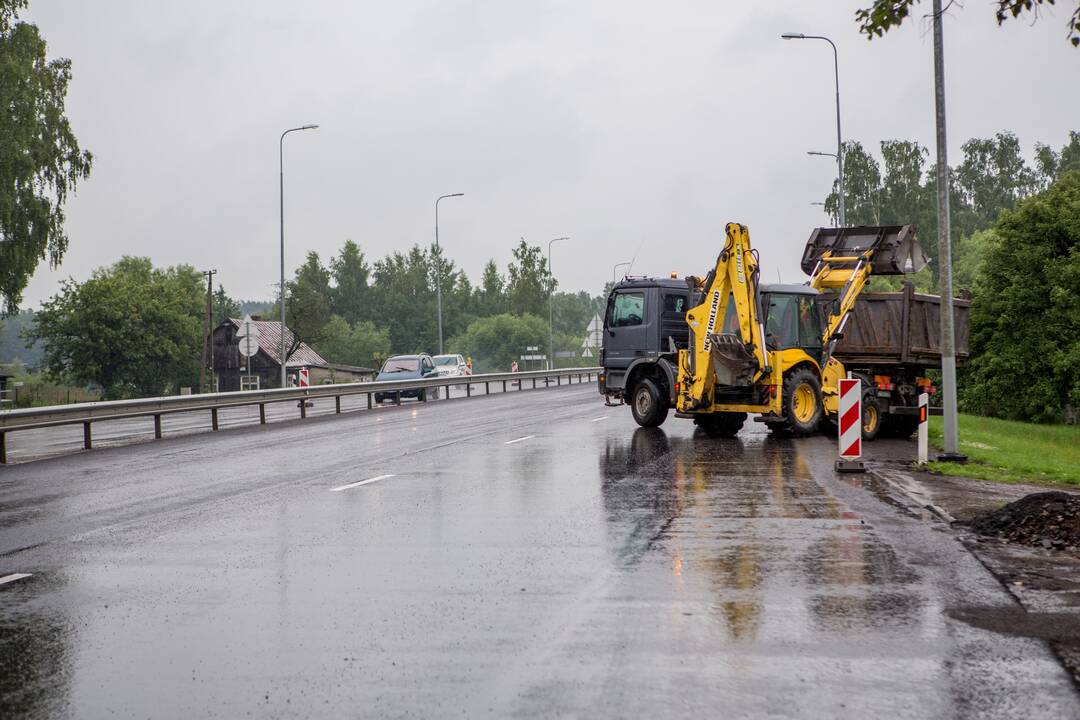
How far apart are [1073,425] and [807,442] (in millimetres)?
36148

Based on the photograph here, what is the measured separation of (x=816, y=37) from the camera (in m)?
41.1

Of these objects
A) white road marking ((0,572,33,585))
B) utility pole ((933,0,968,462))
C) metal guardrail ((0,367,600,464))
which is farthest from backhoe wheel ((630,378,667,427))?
white road marking ((0,572,33,585))

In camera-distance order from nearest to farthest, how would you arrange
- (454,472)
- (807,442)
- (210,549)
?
(210,549)
(454,472)
(807,442)

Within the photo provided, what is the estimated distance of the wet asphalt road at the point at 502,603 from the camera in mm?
5121

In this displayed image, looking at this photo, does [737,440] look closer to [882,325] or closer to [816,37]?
[882,325]

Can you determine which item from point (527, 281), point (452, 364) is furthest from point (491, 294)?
point (452, 364)

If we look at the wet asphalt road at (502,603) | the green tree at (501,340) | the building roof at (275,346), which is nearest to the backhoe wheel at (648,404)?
the wet asphalt road at (502,603)

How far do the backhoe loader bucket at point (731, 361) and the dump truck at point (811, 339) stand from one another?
0.06ft

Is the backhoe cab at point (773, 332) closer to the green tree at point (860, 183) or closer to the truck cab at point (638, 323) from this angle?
the truck cab at point (638, 323)

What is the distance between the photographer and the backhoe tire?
20.4 meters

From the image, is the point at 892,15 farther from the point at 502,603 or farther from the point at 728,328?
the point at 728,328

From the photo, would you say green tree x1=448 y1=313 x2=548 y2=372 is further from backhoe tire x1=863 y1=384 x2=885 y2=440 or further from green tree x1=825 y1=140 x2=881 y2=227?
backhoe tire x1=863 y1=384 x2=885 y2=440

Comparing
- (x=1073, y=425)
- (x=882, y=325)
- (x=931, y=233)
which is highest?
Result: (x=931, y=233)

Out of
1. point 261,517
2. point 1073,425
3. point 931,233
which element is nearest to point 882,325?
point 261,517
